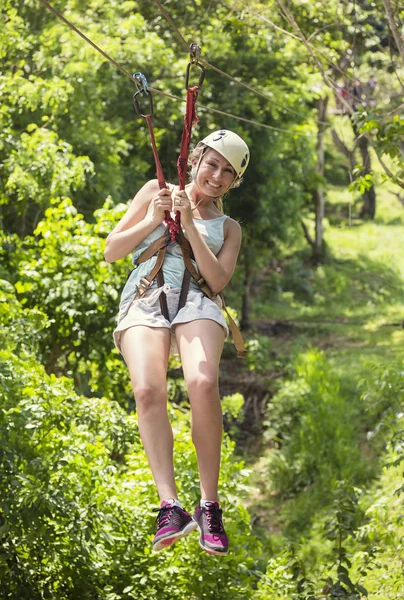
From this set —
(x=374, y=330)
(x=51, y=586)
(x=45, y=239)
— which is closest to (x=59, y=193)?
(x=45, y=239)

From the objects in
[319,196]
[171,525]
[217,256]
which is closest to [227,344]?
[319,196]

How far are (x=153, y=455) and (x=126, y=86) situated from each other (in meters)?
9.33

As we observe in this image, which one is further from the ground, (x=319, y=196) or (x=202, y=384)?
(x=319, y=196)

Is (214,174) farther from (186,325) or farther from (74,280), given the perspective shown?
(74,280)

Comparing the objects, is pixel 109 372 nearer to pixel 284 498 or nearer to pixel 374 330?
pixel 284 498

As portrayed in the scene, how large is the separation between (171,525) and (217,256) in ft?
3.30

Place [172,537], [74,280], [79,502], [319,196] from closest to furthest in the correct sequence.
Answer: [172,537] → [79,502] → [74,280] → [319,196]

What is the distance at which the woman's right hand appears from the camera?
349cm

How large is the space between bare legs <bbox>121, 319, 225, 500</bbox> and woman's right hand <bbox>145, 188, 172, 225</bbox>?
424 mm

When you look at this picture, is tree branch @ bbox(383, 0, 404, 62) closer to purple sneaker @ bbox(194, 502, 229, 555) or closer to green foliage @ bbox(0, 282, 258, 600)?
green foliage @ bbox(0, 282, 258, 600)

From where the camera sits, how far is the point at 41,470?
5.41 metres

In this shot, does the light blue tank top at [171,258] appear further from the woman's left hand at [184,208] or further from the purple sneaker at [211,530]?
the purple sneaker at [211,530]

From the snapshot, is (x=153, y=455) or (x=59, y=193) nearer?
(x=153, y=455)

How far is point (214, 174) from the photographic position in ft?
11.8
